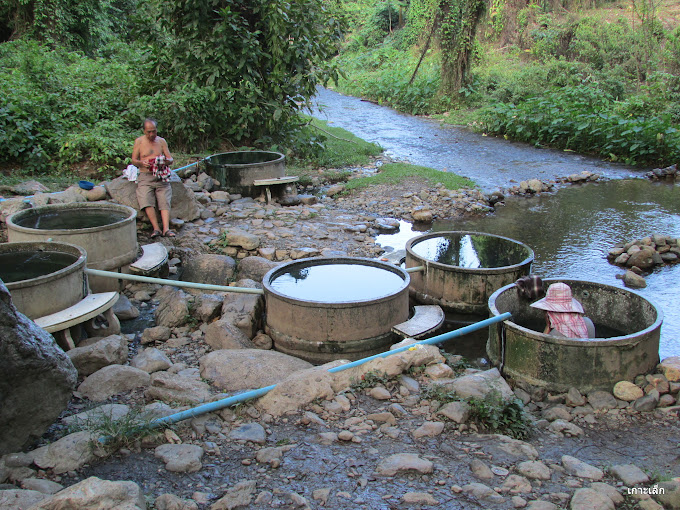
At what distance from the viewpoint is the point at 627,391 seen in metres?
4.86

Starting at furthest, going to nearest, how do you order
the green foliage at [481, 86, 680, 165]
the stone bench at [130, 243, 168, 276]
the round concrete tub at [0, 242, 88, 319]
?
the green foliage at [481, 86, 680, 165] → the stone bench at [130, 243, 168, 276] → the round concrete tub at [0, 242, 88, 319]

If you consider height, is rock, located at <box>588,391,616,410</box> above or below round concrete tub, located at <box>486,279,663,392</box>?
below

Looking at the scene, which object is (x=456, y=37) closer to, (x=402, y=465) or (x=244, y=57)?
(x=244, y=57)

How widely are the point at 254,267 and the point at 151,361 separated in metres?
2.49

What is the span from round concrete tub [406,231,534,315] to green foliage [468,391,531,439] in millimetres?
2475

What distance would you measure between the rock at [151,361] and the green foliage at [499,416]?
2.76 m

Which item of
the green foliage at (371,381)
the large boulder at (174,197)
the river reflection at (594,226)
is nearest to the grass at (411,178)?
the river reflection at (594,226)

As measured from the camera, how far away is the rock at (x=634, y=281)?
25.6 ft

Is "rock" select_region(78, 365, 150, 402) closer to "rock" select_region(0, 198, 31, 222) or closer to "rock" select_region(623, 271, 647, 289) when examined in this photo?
"rock" select_region(0, 198, 31, 222)

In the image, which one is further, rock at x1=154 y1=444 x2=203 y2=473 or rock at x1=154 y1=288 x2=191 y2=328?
rock at x1=154 y1=288 x2=191 y2=328

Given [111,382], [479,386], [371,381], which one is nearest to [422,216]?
[371,381]

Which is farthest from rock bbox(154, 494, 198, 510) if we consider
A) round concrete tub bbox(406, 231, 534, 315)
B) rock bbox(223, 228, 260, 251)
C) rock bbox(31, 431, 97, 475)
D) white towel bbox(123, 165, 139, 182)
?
white towel bbox(123, 165, 139, 182)

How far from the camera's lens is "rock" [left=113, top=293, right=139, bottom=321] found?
670 centimetres

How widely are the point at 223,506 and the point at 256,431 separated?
87 centimetres
